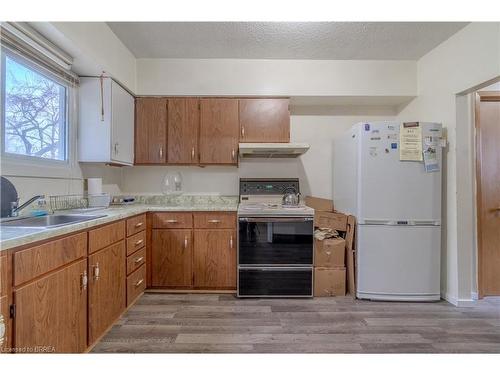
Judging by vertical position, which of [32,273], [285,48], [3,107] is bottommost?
[32,273]

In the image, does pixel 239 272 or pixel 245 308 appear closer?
pixel 245 308

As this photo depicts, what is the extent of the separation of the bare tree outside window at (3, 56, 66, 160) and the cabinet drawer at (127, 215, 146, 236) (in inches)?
31.4

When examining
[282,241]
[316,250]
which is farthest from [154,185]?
[316,250]

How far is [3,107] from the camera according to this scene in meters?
1.70

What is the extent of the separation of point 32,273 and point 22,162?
1.05 metres

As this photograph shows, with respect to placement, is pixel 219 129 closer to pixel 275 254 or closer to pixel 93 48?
pixel 93 48

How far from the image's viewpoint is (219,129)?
2.86 meters

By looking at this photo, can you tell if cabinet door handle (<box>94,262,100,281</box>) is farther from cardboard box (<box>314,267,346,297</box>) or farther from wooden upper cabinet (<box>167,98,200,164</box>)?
cardboard box (<box>314,267,346,297</box>)

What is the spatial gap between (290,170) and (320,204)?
0.54m

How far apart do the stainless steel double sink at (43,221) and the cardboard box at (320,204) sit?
7.03 ft

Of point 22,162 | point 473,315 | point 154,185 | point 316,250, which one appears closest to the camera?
point 22,162

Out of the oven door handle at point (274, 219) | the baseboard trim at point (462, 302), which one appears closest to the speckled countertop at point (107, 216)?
the oven door handle at point (274, 219)

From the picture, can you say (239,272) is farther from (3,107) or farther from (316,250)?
(3,107)

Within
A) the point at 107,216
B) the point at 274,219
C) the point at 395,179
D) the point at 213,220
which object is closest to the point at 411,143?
the point at 395,179
